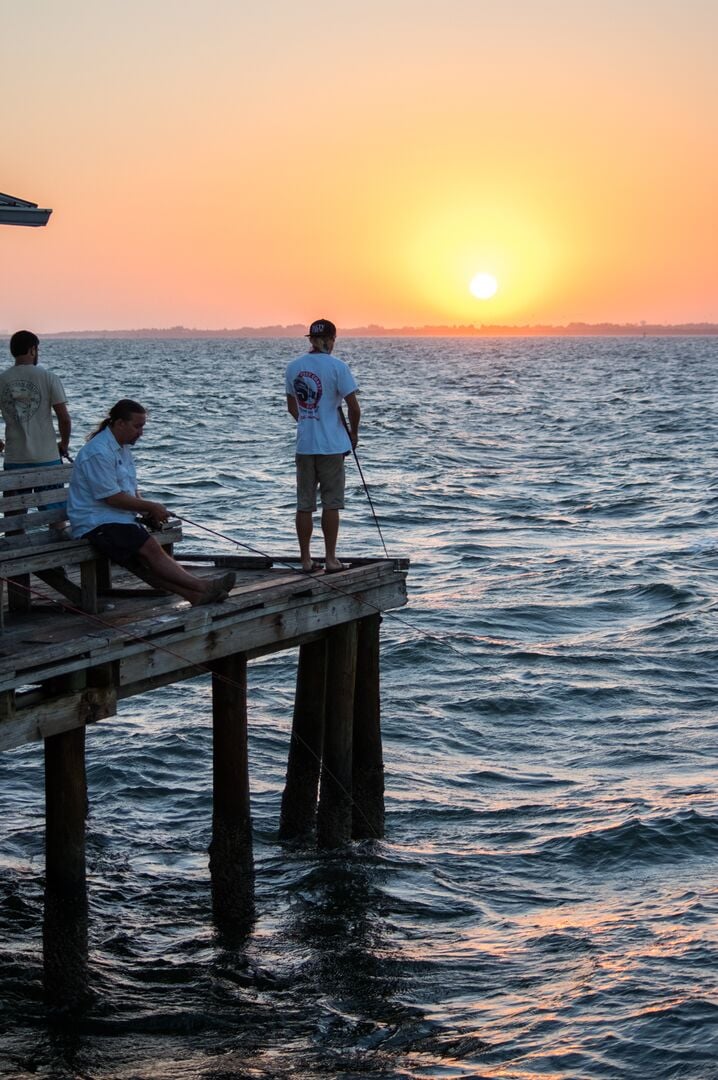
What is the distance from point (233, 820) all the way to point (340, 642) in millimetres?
1492

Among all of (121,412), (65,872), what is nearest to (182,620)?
(121,412)

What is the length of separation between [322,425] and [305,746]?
233 centimetres

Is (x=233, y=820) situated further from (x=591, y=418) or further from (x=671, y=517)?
(x=591, y=418)

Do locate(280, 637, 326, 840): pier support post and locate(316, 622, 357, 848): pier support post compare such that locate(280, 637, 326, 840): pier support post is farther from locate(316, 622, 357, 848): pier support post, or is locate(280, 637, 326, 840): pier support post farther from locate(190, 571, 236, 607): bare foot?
locate(190, 571, 236, 607): bare foot

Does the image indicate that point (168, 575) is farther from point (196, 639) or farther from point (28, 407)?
point (28, 407)

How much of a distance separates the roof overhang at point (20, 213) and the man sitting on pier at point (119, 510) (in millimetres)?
2678

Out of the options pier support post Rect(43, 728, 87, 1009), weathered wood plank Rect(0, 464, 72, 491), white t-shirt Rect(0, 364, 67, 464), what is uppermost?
white t-shirt Rect(0, 364, 67, 464)

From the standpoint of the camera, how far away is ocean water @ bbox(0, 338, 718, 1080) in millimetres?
7688


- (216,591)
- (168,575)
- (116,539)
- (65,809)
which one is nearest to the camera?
(65,809)

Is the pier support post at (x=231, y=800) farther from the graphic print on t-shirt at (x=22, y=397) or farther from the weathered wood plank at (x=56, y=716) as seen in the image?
the graphic print on t-shirt at (x=22, y=397)

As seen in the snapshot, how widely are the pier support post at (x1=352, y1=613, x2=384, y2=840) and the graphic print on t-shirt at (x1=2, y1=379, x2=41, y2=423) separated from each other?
2.85 meters

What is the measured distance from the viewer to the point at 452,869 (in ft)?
33.4

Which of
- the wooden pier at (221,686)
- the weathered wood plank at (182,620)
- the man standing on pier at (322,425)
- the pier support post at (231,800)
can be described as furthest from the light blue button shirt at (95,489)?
the man standing on pier at (322,425)

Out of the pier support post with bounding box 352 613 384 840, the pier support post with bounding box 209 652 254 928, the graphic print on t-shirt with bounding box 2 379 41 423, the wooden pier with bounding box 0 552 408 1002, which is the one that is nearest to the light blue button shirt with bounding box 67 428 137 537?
the wooden pier with bounding box 0 552 408 1002
